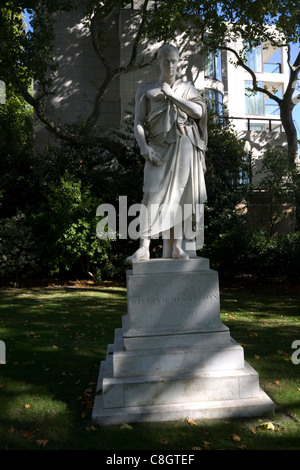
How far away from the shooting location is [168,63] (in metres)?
4.38

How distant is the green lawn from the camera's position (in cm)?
325

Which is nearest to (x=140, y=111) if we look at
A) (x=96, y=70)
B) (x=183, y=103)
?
(x=183, y=103)

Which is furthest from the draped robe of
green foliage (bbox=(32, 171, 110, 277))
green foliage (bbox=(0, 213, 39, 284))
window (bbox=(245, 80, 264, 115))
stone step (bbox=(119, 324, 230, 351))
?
window (bbox=(245, 80, 264, 115))

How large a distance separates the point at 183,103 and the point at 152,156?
680 millimetres

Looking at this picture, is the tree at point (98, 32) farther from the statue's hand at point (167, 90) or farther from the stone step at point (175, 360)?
the stone step at point (175, 360)

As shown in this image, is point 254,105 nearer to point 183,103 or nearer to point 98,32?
point 98,32

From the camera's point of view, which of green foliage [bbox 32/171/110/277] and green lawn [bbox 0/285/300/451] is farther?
green foliage [bbox 32/171/110/277]

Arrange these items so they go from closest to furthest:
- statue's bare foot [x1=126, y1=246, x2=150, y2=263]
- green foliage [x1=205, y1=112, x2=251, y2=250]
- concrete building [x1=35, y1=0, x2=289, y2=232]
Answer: statue's bare foot [x1=126, y1=246, x2=150, y2=263]
green foliage [x1=205, y1=112, x2=251, y2=250]
concrete building [x1=35, y1=0, x2=289, y2=232]

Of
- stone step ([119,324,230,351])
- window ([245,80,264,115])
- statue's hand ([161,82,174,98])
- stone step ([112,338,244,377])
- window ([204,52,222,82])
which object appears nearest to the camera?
stone step ([112,338,244,377])

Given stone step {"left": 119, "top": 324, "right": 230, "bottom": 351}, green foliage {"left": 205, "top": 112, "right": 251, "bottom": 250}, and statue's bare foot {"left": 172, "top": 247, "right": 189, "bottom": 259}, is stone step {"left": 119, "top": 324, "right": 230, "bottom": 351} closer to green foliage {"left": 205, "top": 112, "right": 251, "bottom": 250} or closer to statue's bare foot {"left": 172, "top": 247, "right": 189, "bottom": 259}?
statue's bare foot {"left": 172, "top": 247, "right": 189, "bottom": 259}

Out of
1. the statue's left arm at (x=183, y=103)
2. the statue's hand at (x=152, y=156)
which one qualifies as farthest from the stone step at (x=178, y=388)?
the statue's left arm at (x=183, y=103)

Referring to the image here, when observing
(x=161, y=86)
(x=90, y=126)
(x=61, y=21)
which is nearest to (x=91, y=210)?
(x=90, y=126)

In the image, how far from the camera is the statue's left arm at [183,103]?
4309 mm

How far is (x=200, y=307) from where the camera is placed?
4.04 metres
